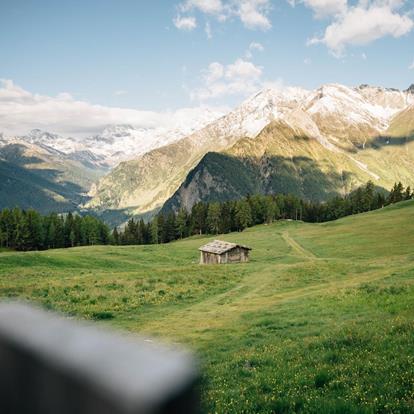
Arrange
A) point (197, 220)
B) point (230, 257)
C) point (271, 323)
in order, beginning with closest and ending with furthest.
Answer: point (271, 323)
point (230, 257)
point (197, 220)

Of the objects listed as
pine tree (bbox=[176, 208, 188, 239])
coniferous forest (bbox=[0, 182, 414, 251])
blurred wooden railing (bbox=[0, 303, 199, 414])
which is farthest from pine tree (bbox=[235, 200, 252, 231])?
blurred wooden railing (bbox=[0, 303, 199, 414])

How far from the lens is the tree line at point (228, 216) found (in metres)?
140

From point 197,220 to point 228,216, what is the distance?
11.5m

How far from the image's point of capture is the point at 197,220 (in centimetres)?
14450

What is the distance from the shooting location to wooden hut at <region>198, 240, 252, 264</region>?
75.0 metres

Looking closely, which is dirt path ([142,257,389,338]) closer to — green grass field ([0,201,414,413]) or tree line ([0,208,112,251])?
green grass field ([0,201,414,413])

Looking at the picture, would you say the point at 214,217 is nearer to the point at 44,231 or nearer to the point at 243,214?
the point at 243,214

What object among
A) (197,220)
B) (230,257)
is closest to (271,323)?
(230,257)

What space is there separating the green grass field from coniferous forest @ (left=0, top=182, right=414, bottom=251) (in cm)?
5910

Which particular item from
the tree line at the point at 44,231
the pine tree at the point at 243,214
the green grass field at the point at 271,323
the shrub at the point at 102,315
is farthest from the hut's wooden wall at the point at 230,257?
the pine tree at the point at 243,214

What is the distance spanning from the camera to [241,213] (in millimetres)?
138500

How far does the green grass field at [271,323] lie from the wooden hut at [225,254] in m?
18.9

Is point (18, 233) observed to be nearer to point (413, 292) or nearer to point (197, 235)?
point (197, 235)

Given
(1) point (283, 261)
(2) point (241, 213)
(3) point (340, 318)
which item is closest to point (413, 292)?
(3) point (340, 318)
